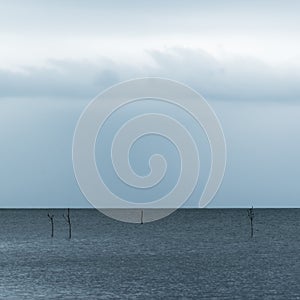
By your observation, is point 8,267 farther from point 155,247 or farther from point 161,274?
point 155,247

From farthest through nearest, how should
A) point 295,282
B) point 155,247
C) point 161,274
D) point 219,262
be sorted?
point 155,247, point 219,262, point 161,274, point 295,282

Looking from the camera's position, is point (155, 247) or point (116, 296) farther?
point (155, 247)

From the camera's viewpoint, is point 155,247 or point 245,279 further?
point 155,247

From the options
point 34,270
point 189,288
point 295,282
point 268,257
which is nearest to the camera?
point 189,288

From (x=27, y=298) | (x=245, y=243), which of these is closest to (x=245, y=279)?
(x=27, y=298)

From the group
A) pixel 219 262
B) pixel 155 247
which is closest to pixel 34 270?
pixel 219 262

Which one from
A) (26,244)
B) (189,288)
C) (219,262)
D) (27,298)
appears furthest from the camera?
(26,244)

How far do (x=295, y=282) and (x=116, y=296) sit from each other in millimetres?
23685

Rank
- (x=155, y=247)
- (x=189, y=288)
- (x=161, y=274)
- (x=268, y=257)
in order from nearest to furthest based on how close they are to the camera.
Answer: (x=189, y=288) < (x=161, y=274) < (x=268, y=257) < (x=155, y=247)

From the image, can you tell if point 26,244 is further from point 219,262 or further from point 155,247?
point 219,262

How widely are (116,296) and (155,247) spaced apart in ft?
259

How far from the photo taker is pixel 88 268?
112312 millimetres

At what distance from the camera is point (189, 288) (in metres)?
85.5

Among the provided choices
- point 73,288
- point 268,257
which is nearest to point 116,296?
point 73,288
